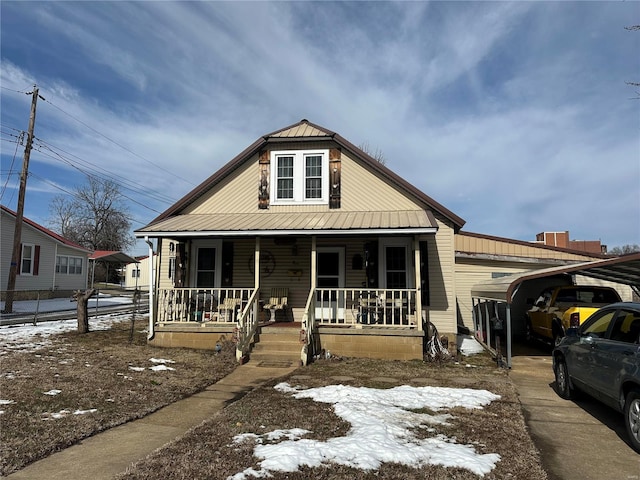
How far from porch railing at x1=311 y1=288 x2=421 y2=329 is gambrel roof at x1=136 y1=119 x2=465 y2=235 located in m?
1.66

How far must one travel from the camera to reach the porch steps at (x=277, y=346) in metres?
9.38

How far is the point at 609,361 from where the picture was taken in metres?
5.04

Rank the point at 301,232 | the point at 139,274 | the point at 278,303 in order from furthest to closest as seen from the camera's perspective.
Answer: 1. the point at 139,274
2. the point at 278,303
3. the point at 301,232

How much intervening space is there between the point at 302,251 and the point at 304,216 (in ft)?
3.82

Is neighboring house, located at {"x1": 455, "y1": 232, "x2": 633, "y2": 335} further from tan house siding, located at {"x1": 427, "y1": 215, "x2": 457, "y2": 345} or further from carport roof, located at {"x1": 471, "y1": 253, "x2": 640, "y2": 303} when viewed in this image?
tan house siding, located at {"x1": 427, "y1": 215, "x2": 457, "y2": 345}

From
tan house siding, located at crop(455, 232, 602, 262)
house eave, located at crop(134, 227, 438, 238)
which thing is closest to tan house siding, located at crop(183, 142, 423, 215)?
house eave, located at crop(134, 227, 438, 238)

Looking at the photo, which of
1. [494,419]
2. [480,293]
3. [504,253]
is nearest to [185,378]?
[494,419]

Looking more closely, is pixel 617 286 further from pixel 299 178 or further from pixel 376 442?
pixel 376 442

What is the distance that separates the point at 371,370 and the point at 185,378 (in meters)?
3.69

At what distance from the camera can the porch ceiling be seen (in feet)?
33.1

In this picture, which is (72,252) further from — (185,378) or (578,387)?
(578,387)

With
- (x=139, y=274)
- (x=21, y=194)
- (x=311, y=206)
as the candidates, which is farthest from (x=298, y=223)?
(x=139, y=274)

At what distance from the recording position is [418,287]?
9.83 m

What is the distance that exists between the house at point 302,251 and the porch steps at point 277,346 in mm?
44
